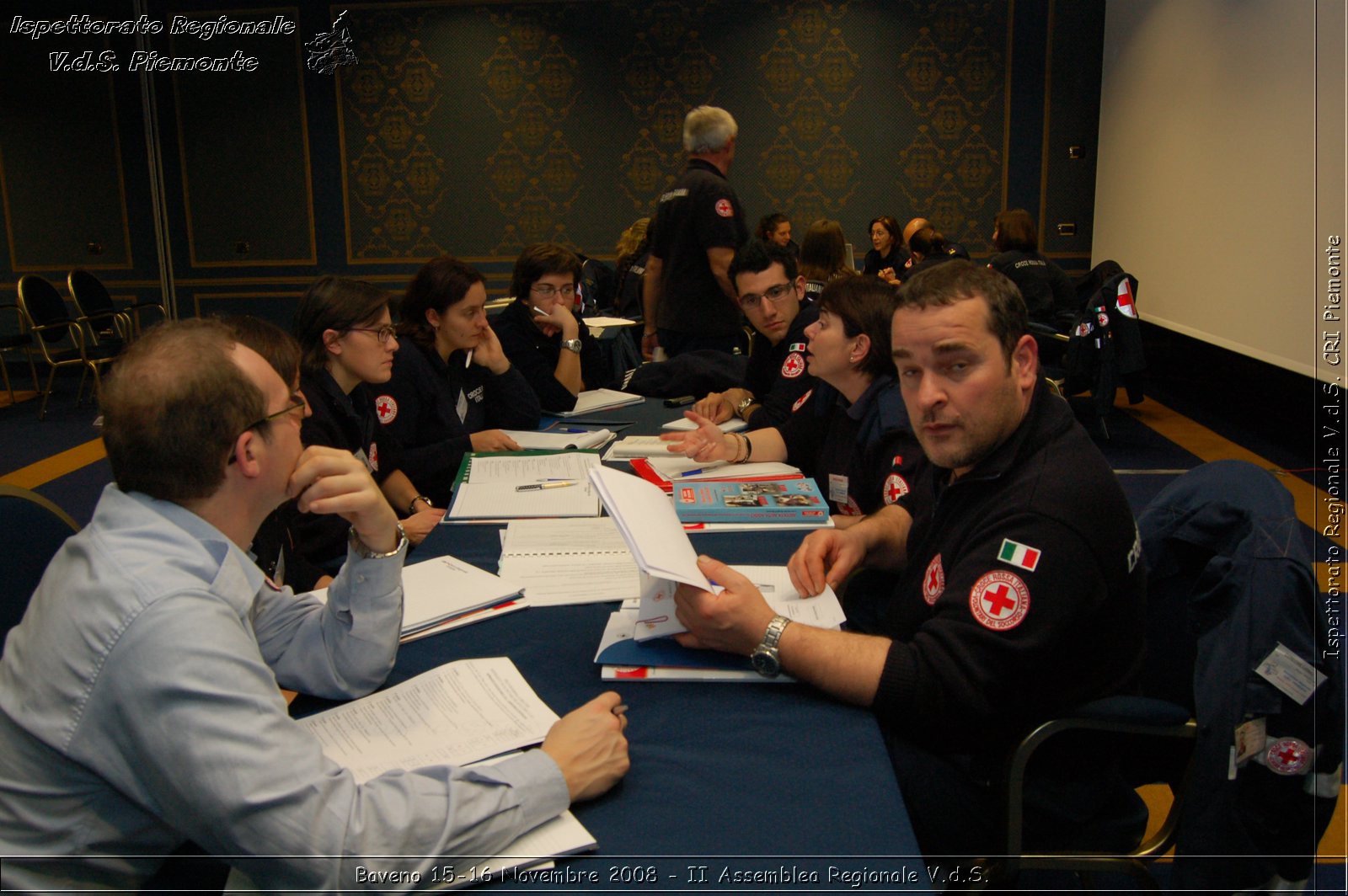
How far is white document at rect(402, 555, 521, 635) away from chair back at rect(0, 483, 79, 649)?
20.1 inches

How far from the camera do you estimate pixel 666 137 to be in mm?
8328

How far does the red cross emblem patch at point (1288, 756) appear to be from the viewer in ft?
4.49

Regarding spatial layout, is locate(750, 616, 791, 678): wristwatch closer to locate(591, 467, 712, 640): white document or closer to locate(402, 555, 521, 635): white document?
locate(591, 467, 712, 640): white document

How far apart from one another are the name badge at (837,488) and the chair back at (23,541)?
1.60 m

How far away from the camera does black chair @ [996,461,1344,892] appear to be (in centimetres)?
137

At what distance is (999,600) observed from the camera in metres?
1.35

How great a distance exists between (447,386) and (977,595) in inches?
86.6

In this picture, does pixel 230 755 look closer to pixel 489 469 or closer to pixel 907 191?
pixel 489 469

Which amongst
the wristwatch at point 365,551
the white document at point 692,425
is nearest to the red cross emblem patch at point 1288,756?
the wristwatch at point 365,551

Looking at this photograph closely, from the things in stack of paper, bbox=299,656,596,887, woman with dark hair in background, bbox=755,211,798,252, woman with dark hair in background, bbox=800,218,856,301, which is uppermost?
woman with dark hair in background, bbox=755,211,798,252

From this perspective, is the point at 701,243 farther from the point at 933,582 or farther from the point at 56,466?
the point at 56,466

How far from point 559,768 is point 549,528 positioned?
1.01 meters

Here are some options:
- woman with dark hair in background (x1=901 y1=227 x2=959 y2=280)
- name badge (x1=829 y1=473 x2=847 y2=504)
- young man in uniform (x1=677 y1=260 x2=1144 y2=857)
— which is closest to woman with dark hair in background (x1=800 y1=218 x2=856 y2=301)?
woman with dark hair in background (x1=901 y1=227 x2=959 y2=280)

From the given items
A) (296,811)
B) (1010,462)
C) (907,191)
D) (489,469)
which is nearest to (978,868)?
(1010,462)
